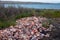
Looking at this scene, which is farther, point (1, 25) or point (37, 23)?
point (37, 23)

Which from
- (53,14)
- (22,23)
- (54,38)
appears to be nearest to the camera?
(54,38)

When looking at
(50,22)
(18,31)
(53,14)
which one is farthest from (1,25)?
(53,14)

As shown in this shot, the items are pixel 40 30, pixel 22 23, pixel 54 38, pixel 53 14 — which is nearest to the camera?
pixel 54 38

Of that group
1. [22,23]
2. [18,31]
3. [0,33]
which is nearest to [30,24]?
[22,23]

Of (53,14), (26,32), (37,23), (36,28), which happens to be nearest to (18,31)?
(26,32)

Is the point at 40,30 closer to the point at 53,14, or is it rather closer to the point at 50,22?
the point at 50,22

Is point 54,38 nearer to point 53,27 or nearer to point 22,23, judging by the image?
point 53,27

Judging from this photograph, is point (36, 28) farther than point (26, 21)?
No

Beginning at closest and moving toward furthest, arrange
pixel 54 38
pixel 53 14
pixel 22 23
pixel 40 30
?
1. pixel 54 38
2. pixel 40 30
3. pixel 22 23
4. pixel 53 14
